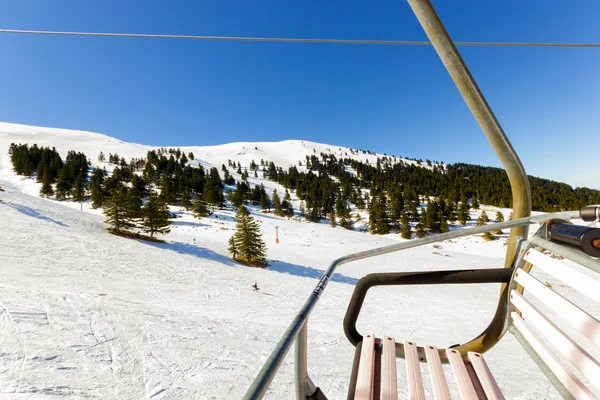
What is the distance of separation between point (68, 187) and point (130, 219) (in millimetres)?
47594

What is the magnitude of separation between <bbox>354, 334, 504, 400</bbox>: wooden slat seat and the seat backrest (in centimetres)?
35

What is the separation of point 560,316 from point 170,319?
7.77 m

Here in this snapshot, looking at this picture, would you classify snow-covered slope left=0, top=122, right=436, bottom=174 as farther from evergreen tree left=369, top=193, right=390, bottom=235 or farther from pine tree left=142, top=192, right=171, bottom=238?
pine tree left=142, top=192, right=171, bottom=238

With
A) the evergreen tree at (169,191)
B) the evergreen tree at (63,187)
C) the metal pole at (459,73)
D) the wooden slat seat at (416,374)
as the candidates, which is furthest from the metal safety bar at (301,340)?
the evergreen tree at (63,187)

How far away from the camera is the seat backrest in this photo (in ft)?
4.11

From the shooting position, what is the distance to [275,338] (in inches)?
259

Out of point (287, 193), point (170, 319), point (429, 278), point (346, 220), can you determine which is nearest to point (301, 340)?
point (429, 278)

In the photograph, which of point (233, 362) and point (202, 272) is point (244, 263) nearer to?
point (202, 272)

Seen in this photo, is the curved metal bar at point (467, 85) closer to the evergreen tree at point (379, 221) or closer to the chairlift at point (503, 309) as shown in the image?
the chairlift at point (503, 309)

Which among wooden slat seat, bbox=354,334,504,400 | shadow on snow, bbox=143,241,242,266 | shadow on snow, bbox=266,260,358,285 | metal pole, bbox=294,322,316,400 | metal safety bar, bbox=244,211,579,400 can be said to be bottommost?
shadow on snow, bbox=266,260,358,285

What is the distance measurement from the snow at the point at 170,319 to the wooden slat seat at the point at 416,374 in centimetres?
272

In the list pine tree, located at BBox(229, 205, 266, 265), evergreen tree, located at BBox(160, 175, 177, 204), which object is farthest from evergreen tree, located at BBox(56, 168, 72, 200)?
pine tree, located at BBox(229, 205, 266, 265)

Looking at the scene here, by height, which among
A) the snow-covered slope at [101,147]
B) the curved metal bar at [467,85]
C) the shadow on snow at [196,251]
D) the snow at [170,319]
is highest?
the snow-covered slope at [101,147]

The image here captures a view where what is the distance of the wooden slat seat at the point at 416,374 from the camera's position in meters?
1.63
